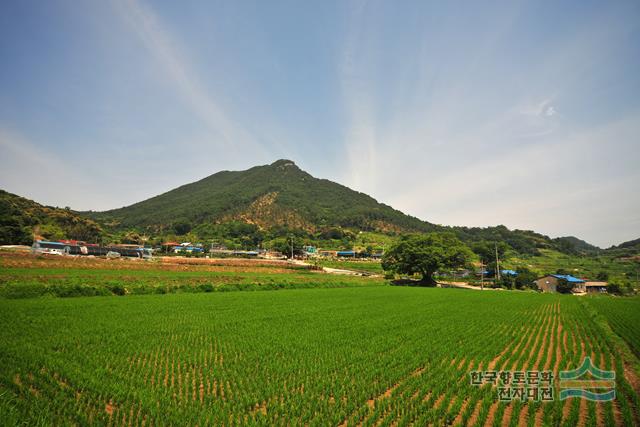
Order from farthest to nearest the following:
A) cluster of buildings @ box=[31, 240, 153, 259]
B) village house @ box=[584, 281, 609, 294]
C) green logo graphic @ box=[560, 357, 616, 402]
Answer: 1. village house @ box=[584, 281, 609, 294]
2. cluster of buildings @ box=[31, 240, 153, 259]
3. green logo graphic @ box=[560, 357, 616, 402]

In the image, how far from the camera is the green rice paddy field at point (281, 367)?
Result: 7.48 m

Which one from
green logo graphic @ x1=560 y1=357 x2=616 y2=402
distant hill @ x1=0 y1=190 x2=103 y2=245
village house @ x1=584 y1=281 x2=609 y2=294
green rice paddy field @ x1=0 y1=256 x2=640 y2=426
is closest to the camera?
green rice paddy field @ x1=0 y1=256 x2=640 y2=426

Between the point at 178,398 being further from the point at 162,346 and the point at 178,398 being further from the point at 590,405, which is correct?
the point at 590,405

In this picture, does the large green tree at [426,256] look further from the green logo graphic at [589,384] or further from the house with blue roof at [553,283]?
the green logo graphic at [589,384]

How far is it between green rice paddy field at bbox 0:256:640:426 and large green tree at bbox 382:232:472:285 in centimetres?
4071

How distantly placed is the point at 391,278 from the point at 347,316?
5079 cm

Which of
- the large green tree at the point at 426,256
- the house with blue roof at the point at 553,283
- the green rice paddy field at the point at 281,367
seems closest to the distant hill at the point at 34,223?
the green rice paddy field at the point at 281,367

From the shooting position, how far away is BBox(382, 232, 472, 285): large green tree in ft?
204

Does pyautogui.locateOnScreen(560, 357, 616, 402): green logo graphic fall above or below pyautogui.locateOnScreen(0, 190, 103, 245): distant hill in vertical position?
below

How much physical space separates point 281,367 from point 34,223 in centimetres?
13407

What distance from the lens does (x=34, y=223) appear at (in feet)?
338

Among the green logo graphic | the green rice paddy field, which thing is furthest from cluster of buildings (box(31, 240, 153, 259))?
the green logo graphic

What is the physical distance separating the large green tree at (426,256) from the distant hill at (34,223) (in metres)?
98.7

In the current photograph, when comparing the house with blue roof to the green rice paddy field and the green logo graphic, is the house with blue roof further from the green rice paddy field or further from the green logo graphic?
the green logo graphic
